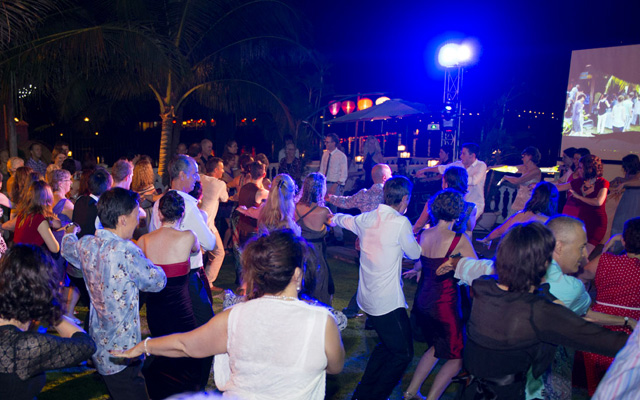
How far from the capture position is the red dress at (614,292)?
302 cm

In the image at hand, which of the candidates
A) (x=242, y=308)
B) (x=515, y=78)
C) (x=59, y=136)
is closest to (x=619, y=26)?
(x=515, y=78)

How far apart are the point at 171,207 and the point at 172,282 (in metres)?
0.57

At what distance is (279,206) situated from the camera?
14.9 feet

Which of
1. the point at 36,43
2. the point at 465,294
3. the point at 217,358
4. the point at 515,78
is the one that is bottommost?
the point at 465,294

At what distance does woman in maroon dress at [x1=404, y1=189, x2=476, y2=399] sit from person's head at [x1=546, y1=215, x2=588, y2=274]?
2.44 feet

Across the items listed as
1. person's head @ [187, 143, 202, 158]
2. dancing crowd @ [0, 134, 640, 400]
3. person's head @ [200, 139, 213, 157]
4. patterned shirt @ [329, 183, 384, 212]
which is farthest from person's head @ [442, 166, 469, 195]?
person's head @ [200, 139, 213, 157]

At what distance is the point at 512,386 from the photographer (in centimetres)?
240

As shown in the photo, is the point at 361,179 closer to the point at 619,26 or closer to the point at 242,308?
the point at 619,26

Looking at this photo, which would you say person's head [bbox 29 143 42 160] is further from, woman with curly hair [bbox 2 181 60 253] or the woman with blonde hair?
the woman with blonde hair

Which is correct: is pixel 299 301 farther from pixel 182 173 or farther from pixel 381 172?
pixel 381 172

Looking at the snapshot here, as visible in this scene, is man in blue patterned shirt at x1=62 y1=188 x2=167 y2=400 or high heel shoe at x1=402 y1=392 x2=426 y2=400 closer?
man in blue patterned shirt at x1=62 y1=188 x2=167 y2=400

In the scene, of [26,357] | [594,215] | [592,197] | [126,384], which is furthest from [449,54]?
[26,357]

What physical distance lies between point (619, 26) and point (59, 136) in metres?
17.6

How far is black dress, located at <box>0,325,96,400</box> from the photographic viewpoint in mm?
2041
